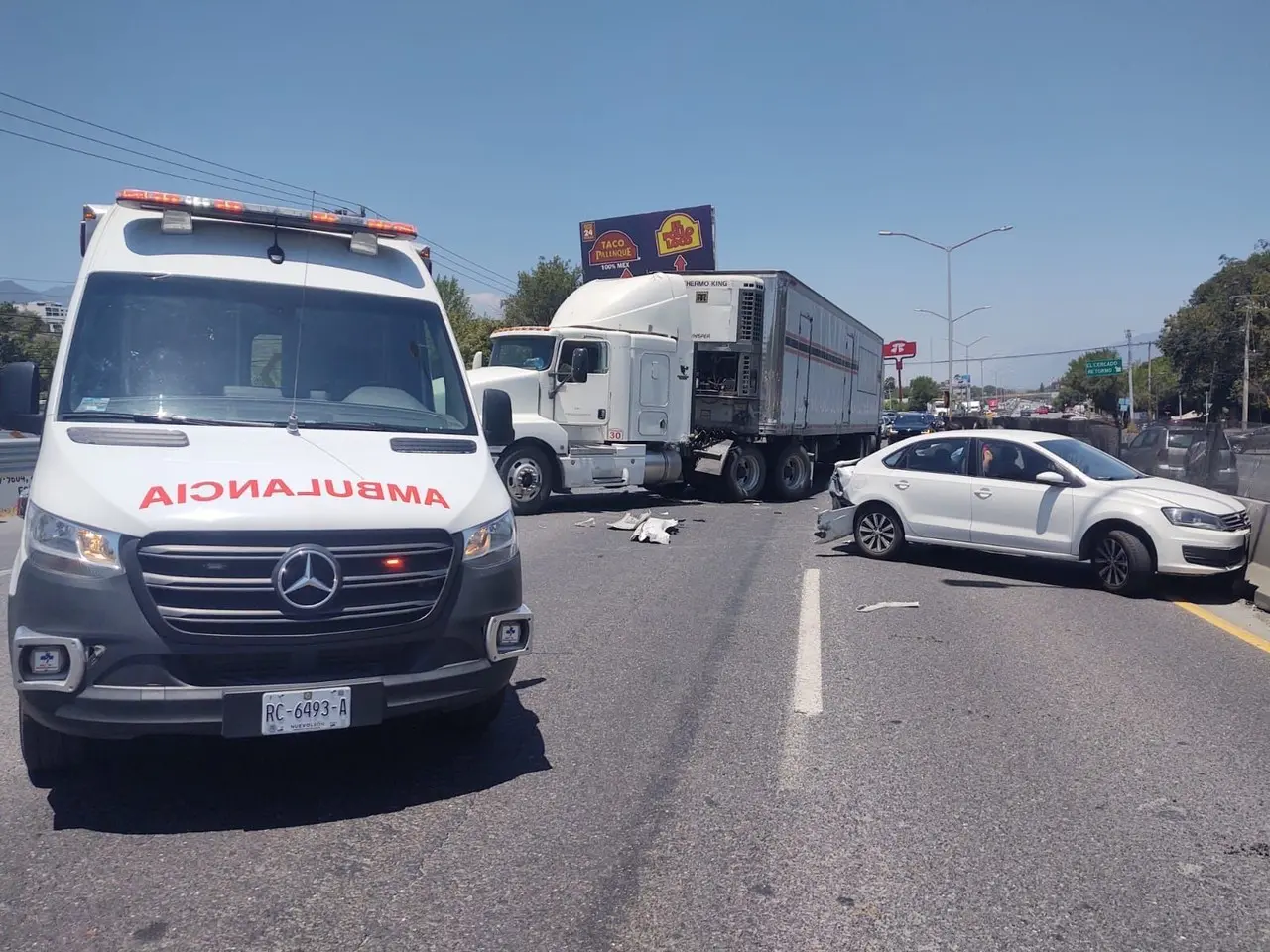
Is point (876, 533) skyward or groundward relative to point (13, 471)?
groundward

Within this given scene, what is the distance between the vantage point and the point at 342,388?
5617mm

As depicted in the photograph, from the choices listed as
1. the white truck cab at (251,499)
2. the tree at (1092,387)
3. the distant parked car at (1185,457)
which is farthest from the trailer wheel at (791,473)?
the tree at (1092,387)

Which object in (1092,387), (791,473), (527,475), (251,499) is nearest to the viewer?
(251,499)

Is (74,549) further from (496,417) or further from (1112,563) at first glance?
(1112,563)

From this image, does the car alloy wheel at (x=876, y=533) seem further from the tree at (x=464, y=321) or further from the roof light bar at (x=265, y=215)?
the tree at (x=464, y=321)

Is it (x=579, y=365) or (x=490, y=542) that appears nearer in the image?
(x=490, y=542)

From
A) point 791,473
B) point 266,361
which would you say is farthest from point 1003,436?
point 791,473

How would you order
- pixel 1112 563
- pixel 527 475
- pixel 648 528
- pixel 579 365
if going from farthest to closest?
1. pixel 579 365
2. pixel 527 475
3. pixel 648 528
4. pixel 1112 563

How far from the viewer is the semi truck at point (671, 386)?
1661 cm

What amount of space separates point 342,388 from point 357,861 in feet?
8.34

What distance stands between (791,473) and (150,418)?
1724cm

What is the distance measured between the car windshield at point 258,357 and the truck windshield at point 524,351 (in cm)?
1079

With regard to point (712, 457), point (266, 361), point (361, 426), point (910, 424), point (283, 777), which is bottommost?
point (283, 777)

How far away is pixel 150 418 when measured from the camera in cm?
495
